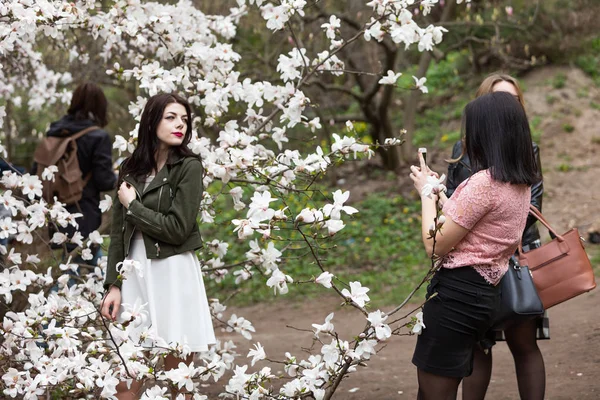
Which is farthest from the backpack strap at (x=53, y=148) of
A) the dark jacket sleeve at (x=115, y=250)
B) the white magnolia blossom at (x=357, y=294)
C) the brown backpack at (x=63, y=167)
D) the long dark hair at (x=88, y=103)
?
the white magnolia blossom at (x=357, y=294)

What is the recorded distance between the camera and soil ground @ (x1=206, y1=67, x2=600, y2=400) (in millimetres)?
5008

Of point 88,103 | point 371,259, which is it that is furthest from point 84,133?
point 371,259

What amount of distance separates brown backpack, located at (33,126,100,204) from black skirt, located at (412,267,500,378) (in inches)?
121

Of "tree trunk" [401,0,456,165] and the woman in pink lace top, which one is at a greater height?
"tree trunk" [401,0,456,165]

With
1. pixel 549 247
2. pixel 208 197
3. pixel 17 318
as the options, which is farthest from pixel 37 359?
pixel 549 247

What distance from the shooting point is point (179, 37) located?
16.3ft

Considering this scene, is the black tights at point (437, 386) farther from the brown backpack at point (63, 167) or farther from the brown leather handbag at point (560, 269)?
the brown backpack at point (63, 167)

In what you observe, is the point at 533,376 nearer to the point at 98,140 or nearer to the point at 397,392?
the point at 397,392

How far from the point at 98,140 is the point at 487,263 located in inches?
128

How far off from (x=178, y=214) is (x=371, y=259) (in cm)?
659

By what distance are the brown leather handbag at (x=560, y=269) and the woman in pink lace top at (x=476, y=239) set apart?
0.51 m

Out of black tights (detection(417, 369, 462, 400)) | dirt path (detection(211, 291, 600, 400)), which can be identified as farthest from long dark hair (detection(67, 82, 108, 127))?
black tights (detection(417, 369, 462, 400))

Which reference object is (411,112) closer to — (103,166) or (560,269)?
(103,166)

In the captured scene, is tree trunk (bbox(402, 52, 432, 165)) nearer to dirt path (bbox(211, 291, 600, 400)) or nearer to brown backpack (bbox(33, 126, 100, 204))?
dirt path (bbox(211, 291, 600, 400))
